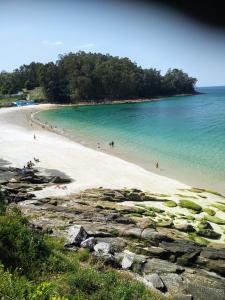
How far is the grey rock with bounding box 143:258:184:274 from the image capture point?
47.0 feet

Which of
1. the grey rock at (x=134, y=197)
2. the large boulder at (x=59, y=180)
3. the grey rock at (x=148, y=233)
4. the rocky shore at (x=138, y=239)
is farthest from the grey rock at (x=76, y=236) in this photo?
the large boulder at (x=59, y=180)

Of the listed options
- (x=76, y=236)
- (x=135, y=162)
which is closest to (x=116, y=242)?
(x=76, y=236)

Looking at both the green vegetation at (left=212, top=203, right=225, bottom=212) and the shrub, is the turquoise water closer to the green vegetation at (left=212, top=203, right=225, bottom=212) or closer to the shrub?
the green vegetation at (left=212, top=203, right=225, bottom=212)

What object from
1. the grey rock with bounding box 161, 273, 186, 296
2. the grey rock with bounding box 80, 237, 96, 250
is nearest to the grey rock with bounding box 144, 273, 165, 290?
the grey rock with bounding box 161, 273, 186, 296

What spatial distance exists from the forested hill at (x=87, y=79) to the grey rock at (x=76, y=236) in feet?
421

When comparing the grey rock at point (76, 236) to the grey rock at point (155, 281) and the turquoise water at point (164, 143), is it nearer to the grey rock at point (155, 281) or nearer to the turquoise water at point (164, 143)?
the grey rock at point (155, 281)

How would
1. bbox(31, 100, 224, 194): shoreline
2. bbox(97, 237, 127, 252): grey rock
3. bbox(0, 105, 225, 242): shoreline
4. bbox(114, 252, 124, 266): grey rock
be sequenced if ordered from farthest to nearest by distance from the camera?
1. bbox(31, 100, 224, 194): shoreline
2. bbox(0, 105, 225, 242): shoreline
3. bbox(97, 237, 127, 252): grey rock
4. bbox(114, 252, 124, 266): grey rock

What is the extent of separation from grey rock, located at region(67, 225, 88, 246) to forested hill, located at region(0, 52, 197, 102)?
128176 mm

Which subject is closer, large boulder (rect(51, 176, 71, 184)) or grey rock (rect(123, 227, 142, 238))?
grey rock (rect(123, 227, 142, 238))

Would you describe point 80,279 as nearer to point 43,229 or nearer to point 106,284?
point 106,284

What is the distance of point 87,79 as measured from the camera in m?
144

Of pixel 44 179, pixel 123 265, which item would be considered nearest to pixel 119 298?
pixel 123 265

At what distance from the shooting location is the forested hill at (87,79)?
144 m

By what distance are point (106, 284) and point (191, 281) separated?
5.45m
